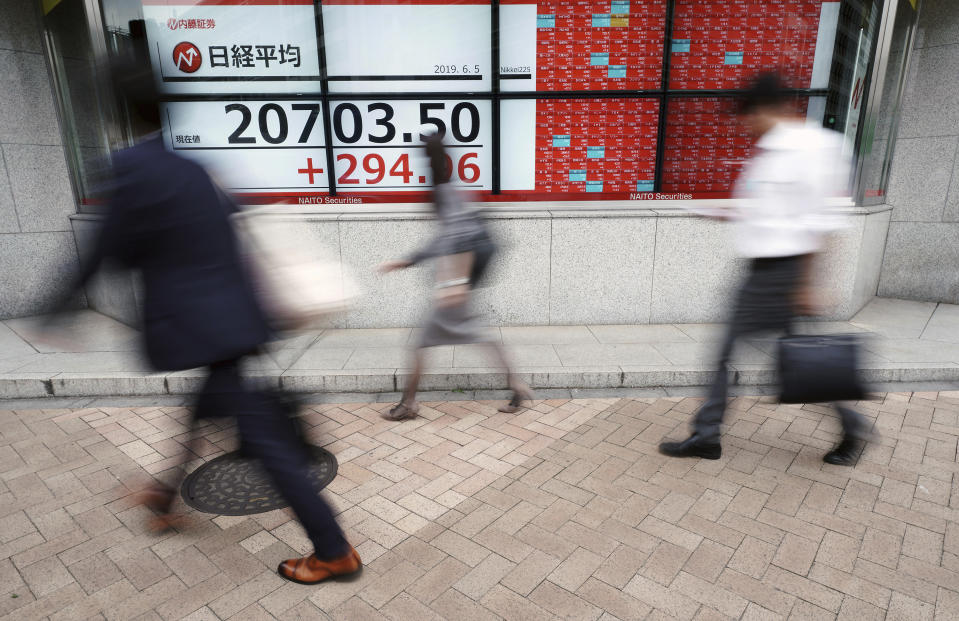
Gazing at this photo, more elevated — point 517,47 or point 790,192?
point 517,47

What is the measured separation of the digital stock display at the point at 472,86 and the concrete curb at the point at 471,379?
2.23m

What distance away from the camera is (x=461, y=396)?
4547 mm

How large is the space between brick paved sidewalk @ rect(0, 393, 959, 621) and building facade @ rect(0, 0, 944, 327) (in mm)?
2090

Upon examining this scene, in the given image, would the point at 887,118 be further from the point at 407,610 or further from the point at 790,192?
the point at 407,610

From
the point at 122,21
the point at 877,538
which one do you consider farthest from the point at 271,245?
the point at 122,21

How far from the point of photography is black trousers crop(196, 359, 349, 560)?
2332 mm

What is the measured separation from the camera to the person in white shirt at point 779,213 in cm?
300

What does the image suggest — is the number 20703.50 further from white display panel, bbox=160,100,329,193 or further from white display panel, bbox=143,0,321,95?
white display panel, bbox=143,0,321,95

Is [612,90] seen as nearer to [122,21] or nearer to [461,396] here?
[461,396]

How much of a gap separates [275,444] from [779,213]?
2798 mm

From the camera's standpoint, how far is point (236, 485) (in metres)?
3.28

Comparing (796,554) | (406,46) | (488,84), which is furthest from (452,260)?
(406,46)

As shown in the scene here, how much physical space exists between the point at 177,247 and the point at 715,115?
5.42m

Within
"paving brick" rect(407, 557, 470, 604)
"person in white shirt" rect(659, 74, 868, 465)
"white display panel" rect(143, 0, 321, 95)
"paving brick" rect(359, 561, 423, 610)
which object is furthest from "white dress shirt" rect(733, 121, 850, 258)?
"white display panel" rect(143, 0, 321, 95)
